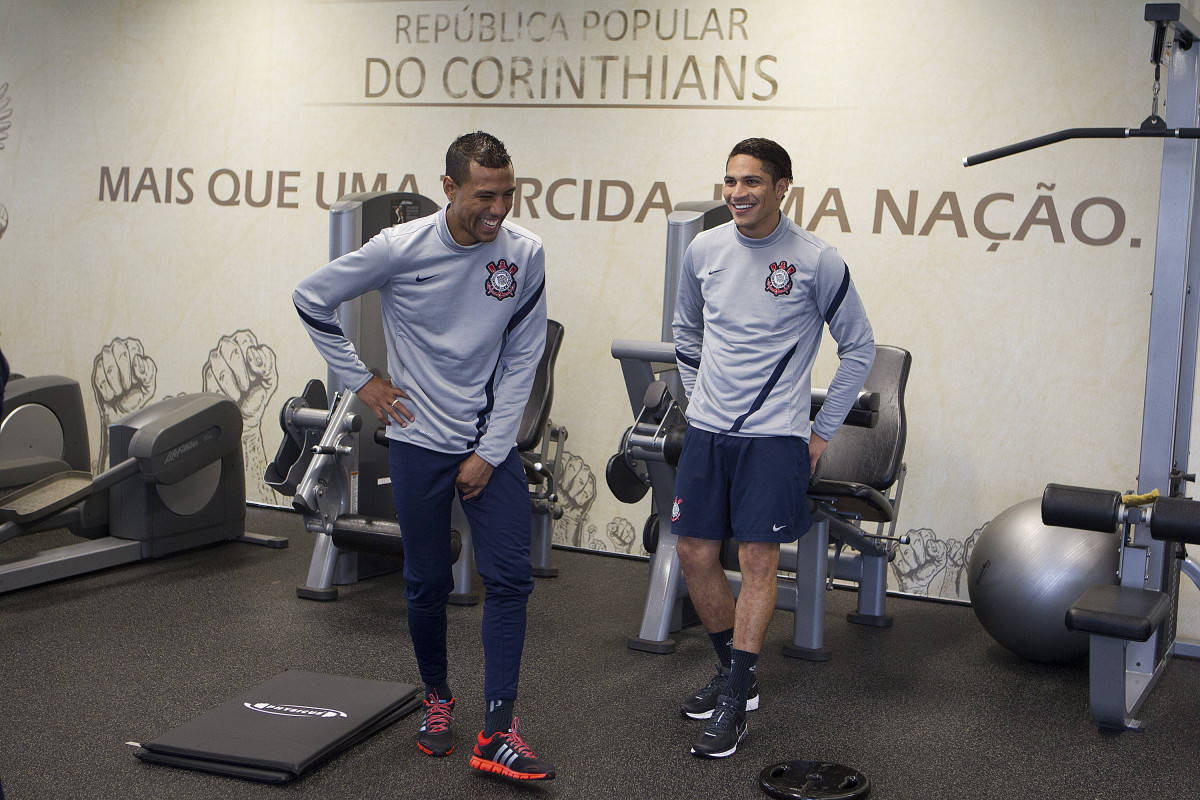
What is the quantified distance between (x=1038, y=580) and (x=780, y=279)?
1397 mm

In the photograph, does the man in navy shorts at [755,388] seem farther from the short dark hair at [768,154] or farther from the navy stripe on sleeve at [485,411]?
the navy stripe on sleeve at [485,411]

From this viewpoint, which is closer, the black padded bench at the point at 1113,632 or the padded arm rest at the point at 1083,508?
the black padded bench at the point at 1113,632

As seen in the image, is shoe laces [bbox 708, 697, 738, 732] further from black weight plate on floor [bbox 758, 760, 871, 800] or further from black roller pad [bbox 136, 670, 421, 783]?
black roller pad [bbox 136, 670, 421, 783]

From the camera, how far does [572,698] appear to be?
3.04 meters

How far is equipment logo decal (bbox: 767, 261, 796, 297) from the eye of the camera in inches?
107

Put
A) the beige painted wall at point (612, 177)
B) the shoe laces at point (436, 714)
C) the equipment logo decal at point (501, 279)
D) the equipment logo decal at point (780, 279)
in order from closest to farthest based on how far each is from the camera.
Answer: the equipment logo decal at point (501, 279), the shoe laces at point (436, 714), the equipment logo decal at point (780, 279), the beige painted wall at point (612, 177)

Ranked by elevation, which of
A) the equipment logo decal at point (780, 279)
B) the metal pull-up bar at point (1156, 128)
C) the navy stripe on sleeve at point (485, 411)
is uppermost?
the metal pull-up bar at point (1156, 128)

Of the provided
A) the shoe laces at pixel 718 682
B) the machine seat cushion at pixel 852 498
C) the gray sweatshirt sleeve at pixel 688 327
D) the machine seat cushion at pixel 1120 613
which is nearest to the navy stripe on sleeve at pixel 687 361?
the gray sweatshirt sleeve at pixel 688 327

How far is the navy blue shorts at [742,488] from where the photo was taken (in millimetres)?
2725

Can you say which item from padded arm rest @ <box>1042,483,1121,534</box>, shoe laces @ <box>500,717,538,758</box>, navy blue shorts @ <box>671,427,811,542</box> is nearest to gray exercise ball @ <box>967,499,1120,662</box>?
padded arm rest @ <box>1042,483,1121,534</box>

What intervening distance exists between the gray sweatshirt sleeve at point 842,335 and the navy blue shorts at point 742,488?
153 mm

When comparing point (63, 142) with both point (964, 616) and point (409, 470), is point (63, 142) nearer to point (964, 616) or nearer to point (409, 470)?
point (409, 470)

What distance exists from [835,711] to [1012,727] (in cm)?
47

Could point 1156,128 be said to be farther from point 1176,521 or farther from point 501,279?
point 501,279
